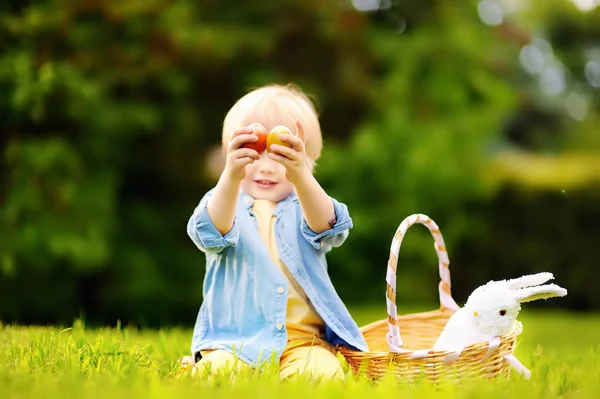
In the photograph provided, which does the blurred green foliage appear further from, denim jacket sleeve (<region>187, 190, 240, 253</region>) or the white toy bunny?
the white toy bunny

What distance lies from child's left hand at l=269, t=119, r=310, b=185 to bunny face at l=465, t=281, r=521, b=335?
68 centimetres

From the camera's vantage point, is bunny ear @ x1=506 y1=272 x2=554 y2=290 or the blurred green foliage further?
the blurred green foliage

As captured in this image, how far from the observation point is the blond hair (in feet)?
8.95

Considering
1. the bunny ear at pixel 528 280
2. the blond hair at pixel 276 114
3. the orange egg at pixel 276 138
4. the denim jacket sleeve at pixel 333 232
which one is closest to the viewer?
the orange egg at pixel 276 138

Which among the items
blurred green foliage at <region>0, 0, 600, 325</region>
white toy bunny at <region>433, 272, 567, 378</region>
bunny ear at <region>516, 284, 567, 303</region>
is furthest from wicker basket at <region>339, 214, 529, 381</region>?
blurred green foliage at <region>0, 0, 600, 325</region>

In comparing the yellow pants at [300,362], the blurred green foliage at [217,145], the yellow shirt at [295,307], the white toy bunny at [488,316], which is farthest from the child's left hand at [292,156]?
the blurred green foliage at [217,145]

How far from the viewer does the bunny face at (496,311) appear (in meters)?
2.37

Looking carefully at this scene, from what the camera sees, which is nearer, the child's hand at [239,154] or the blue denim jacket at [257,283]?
the child's hand at [239,154]

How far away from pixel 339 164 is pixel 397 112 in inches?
31.7

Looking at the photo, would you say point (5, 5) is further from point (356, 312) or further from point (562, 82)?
point (562, 82)

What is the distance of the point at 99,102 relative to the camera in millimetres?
6867

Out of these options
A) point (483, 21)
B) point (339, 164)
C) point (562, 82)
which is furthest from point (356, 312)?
point (562, 82)

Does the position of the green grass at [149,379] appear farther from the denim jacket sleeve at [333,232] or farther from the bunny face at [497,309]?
the denim jacket sleeve at [333,232]

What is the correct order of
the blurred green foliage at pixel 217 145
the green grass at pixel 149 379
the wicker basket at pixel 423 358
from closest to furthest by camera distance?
the green grass at pixel 149 379 → the wicker basket at pixel 423 358 → the blurred green foliage at pixel 217 145
